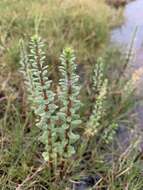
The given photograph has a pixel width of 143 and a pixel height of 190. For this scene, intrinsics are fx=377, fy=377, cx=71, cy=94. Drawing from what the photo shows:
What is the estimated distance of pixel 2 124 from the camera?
246 cm

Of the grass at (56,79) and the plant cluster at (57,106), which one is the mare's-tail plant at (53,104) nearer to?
the plant cluster at (57,106)

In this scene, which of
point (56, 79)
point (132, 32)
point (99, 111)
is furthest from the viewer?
point (132, 32)

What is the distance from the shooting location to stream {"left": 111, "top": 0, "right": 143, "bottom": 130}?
3.05 meters

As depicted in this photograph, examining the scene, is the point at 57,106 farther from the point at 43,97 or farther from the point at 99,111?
the point at 99,111

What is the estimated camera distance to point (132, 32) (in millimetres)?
3898

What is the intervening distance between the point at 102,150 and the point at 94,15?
1.88 metres

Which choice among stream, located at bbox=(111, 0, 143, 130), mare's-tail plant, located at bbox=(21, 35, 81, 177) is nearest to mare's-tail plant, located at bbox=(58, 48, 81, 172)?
mare's-tail plant, located at bbox=(21, 35, 81, 177)

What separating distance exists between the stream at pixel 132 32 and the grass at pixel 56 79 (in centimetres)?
11

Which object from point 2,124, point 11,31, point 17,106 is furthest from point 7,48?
point 2,124

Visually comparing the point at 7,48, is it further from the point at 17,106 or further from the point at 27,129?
the point at 27,129

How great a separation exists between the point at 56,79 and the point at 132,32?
4.41 feet

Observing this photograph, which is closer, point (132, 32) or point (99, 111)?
point (99, 111)

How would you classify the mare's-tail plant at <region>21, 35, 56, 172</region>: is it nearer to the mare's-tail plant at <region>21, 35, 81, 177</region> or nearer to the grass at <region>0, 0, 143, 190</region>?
the mare's-tail plant at <region>21, 35, 81, 177</region>

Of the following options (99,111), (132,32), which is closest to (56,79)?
(99,111)
